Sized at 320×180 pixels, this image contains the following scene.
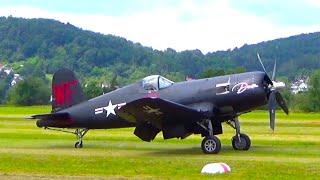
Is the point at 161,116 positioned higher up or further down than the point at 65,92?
further down

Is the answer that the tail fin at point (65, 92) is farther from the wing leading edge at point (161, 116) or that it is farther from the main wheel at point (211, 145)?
the main wheel at point (211, 145)

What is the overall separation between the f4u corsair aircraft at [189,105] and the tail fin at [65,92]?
122 centimetres

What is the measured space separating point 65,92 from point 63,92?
78mm

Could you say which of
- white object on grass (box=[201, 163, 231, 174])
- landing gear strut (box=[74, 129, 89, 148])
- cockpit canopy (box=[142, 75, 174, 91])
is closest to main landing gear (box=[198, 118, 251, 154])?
cockpit canopy (box=[142, 75, 174, 91])

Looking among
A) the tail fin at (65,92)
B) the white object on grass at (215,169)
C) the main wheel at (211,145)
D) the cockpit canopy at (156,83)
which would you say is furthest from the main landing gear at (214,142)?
the tail fin at (65,92)

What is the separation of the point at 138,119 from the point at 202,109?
2038 mm

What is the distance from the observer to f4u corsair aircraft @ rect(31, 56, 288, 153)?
19641mm

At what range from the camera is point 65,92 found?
23.9 metres

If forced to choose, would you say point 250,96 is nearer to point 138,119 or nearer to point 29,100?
point 138,119

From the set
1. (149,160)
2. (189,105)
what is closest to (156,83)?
(189,105)

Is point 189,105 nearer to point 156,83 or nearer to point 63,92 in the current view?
point 156,83

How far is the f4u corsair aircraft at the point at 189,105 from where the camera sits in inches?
773

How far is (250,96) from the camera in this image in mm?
20016

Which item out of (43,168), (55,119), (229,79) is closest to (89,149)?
(55,119)
